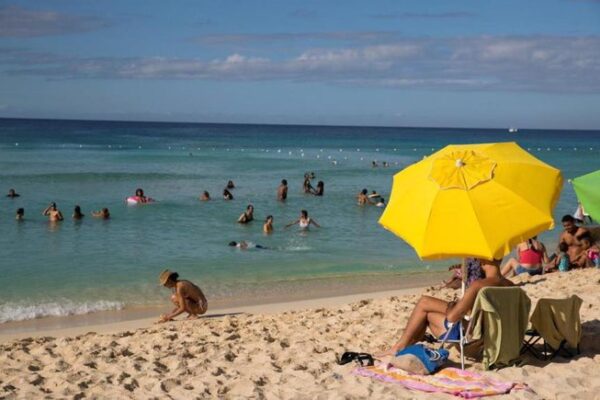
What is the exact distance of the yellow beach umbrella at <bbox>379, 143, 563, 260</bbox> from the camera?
5570 millimetres

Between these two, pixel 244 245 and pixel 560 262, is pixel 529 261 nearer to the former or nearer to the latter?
pixel 560 262

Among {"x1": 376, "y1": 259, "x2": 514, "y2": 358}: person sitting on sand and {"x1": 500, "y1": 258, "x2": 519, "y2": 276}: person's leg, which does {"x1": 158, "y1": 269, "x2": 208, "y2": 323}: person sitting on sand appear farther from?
{"x1": 500, "y1": 258, "x2": 519, "y2": 276}: person's leg

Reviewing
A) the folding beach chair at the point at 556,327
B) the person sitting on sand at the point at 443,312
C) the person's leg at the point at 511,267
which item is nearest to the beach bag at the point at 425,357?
the person sitting on sand at the point at 443,312

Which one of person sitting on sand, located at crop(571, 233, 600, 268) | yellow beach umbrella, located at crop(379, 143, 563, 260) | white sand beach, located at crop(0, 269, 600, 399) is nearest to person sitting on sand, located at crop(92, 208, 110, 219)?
Result: white sand beach, located at crop(0, 269, 600, 399)

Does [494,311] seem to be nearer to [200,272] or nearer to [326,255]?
[200,272]

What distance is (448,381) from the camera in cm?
588

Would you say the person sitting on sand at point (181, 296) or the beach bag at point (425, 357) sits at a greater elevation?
the beach bag at point (425, 357)

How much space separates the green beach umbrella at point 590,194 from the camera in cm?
781

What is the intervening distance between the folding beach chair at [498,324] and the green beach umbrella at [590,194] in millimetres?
2289

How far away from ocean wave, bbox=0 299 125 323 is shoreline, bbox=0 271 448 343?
0.16 metres

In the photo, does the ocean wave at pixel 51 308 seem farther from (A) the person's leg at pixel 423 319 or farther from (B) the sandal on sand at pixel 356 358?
(A) the person's leg at pixel 423 319

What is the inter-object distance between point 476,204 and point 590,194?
2786 millimetres

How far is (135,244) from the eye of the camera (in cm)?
1642

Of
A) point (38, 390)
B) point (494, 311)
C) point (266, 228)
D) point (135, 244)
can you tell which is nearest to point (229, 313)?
point (38, 390)
